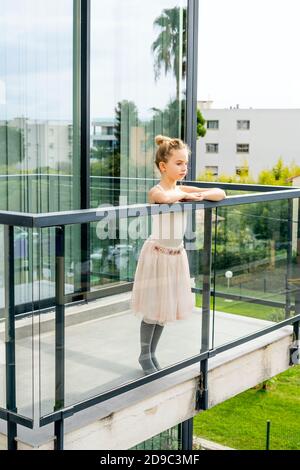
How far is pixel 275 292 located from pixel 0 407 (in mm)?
2700

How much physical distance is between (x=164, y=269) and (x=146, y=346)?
0.49 m

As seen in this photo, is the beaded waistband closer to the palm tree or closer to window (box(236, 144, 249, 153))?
the palm tree

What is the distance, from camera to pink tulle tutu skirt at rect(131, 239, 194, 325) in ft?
14.1

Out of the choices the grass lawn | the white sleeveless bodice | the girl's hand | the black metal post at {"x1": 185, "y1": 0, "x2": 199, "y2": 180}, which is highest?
the black metal post at {"x1": 185, "y1": 0, "x2": 199, "y2": 180}

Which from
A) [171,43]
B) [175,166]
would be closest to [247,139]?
[171,43]

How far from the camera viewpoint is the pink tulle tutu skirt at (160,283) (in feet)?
14.1

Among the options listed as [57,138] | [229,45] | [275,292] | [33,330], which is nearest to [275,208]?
[275,292]

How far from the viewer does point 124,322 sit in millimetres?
4227

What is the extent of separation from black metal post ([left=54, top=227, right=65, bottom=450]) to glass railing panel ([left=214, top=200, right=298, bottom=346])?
1.45 m

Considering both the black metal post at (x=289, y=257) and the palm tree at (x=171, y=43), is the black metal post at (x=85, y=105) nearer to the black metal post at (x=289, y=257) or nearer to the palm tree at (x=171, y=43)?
the palm tree at (x=171, y=43)

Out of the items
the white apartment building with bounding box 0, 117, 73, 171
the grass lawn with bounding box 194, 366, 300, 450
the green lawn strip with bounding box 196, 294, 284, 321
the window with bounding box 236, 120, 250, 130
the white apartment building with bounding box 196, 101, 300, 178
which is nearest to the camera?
the green lawn strip with bounding box 196, 294, 284, 321

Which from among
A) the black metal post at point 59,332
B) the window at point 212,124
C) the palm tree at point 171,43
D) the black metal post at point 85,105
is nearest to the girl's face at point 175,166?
the black metal post at point 59,332

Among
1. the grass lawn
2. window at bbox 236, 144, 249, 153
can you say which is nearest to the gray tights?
the grass lawn

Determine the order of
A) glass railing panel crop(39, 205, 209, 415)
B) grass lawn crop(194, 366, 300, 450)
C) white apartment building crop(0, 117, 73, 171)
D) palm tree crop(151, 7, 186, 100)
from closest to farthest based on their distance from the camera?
1. glass railing panel crop(39, 205, 209, 415)
2. white apartment building crop(0, 117, 73, 171)
3. palm tree crop(151, 7, 186, 100)
4. grass lawn crop(194, 366, 300, 450)
